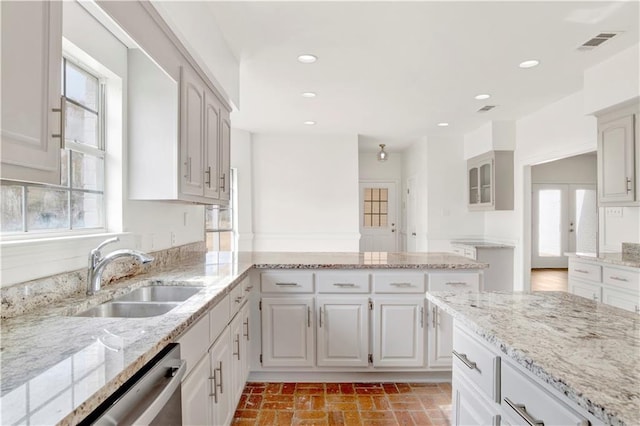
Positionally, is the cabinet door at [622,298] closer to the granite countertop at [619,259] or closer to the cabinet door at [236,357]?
the granite countertop at [619,259]

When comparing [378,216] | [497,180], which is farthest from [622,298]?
[378,216]

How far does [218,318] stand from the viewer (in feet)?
5.92

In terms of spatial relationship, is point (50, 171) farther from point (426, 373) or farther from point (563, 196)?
point (563, 196)

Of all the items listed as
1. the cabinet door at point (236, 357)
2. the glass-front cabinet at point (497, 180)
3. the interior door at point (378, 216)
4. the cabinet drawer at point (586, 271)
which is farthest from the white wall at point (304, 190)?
the cabinet door at point (236, 357)

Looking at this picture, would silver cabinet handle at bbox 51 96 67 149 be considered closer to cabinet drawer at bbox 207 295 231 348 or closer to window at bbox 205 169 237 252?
cabinet drawer at bbox 207 295 231 348

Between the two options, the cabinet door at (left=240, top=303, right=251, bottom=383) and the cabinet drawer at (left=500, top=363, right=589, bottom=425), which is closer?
the cabinet drawer at (left=500, top=363, right=589, bottom=425)

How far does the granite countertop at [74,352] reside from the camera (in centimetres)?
71

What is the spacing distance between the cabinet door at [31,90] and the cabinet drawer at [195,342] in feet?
2.35

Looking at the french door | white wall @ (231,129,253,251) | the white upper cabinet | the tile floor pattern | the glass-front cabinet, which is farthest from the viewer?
the french door

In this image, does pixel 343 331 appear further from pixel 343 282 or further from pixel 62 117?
pixel 62 117

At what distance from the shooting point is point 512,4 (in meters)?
2.28

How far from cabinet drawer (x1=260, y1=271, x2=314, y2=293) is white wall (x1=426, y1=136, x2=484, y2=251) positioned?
3979mm

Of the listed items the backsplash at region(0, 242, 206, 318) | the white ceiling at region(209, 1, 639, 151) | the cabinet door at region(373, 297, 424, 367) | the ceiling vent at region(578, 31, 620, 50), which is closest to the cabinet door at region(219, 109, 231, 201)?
the white ceiling at region(209, 1, 639, 151)

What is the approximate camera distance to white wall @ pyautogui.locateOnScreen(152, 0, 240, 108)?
1.86 meters
